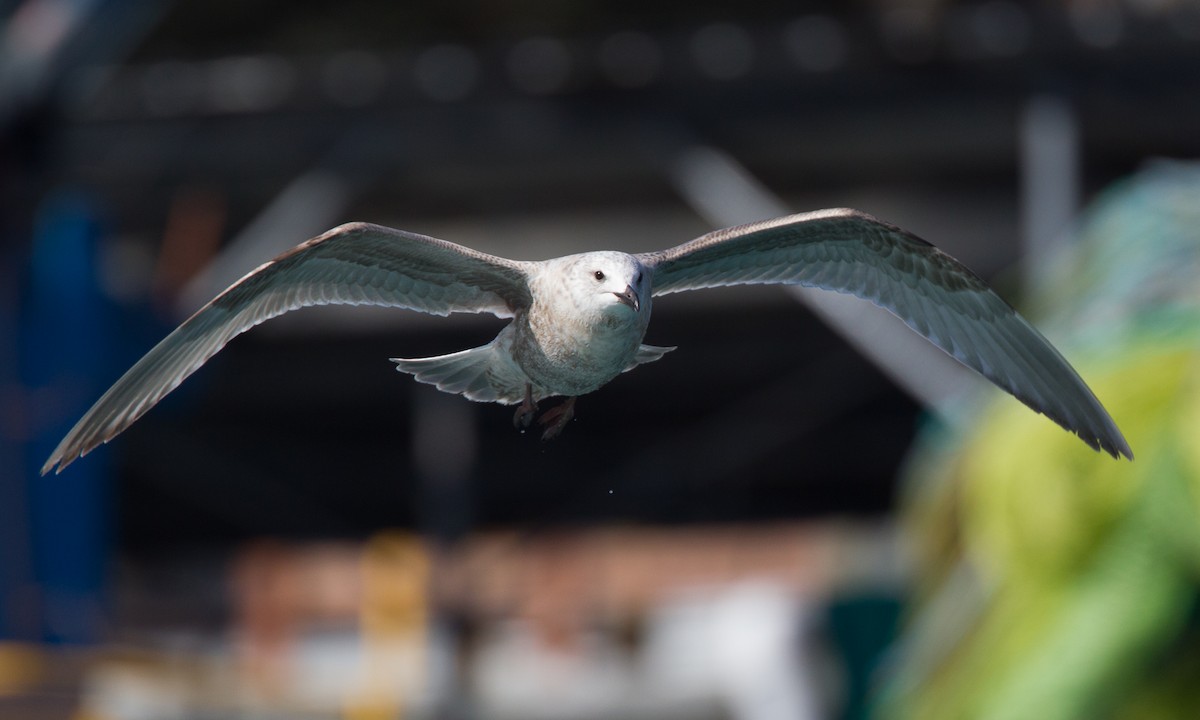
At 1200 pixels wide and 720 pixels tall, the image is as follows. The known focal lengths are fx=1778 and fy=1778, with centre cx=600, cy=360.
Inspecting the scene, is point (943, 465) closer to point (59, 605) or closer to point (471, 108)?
point (471, 108)

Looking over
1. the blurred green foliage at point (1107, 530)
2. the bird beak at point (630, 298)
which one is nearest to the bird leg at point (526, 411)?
the bird beak at point (630, 298)

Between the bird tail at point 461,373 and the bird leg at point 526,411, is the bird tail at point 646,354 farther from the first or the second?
the bird tail at point 461,373

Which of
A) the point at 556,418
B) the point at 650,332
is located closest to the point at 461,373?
the point at 556,418

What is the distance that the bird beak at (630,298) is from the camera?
3.80 metres

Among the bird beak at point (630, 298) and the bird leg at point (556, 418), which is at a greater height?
the bird beak at point (630, 298)

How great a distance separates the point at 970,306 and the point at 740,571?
817cm

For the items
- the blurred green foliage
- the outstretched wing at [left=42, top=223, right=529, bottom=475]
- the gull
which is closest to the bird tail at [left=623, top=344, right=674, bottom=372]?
the gull

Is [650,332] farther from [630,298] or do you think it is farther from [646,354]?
[630,298]

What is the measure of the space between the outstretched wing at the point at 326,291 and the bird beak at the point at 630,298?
616 mm

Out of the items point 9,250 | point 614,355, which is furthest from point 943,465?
point 614,355

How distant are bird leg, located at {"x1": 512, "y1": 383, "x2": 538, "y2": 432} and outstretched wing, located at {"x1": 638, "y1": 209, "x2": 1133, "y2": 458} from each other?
584 mm

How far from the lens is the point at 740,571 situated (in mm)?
13172

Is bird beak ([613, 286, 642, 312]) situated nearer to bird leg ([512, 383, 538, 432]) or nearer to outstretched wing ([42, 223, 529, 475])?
bird leg ([512, 383, 538, 432])

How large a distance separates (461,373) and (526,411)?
55cm
